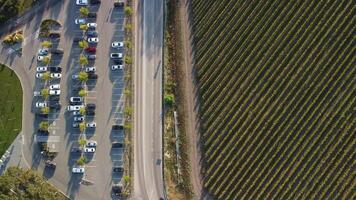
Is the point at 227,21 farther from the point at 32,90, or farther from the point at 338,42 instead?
the point at 32,90

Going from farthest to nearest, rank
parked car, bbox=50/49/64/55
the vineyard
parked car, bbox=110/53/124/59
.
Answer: parked car, bbox=50/49/64/55 < parked car, bbox=110/53/124/59 < the vineyard

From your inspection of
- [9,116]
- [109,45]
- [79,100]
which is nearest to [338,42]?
[109,45]

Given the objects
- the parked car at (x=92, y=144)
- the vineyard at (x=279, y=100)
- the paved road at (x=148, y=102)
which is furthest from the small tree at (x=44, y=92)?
the vineyard at (x=279, y=100)

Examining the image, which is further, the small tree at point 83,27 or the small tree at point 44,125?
the small tree at point 83,27

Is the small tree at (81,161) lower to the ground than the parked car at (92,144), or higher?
lower

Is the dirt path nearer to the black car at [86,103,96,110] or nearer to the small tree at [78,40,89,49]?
the black car at [86,103,96,110]

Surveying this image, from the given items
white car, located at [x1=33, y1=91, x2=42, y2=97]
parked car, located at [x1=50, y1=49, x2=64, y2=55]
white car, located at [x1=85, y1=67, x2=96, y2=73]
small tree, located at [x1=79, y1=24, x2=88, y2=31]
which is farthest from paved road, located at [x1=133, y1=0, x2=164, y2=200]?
white car, located at [x1=33, y1=91, x2=42, y2=97]

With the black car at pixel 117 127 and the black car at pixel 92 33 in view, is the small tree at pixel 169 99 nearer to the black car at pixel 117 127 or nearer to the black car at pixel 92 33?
the black car at pixel 117 127
